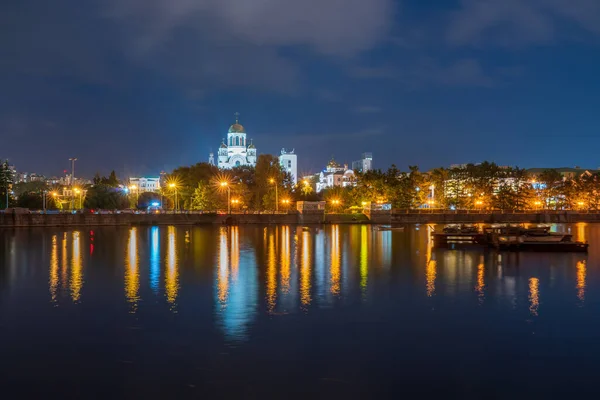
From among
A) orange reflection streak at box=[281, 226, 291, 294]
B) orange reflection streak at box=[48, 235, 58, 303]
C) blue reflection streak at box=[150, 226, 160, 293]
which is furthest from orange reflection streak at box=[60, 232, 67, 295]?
orange reflection streak at box=[281, 226, 291, 294]

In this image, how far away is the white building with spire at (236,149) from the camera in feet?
554

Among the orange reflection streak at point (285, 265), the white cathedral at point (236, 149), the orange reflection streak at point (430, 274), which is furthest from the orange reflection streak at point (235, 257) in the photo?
the white cathedral at point (236, 149)

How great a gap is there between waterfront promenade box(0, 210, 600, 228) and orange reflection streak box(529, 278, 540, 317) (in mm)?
51329

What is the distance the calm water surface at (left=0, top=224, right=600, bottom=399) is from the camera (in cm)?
1249

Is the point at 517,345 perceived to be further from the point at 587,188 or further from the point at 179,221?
the point at 587,188

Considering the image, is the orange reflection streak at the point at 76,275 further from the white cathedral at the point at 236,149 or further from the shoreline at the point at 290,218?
the white cathedral at the point at 236,149

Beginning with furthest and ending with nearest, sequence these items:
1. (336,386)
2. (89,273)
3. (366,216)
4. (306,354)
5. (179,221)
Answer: (366,216) → (179,221) → (89,273) → (306,354) → (336,386)

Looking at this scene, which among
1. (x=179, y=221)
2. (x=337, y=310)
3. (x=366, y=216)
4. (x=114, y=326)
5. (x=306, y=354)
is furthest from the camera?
(x=366, y=216)

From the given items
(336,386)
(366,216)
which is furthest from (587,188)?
(336,386)

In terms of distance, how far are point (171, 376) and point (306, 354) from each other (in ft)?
11.4

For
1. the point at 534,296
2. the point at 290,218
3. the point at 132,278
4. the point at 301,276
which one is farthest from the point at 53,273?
the point at 290,218

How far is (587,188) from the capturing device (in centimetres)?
9438

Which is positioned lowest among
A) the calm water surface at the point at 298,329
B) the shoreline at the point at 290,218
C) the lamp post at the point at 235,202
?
the calm water surface at the point at 298,329

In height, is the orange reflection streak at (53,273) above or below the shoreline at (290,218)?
below
